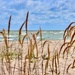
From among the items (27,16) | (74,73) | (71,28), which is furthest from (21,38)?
(74,73)

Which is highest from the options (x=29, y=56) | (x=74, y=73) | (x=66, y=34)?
(x=66, y=34)

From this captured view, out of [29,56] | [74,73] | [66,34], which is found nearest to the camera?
[29,56]

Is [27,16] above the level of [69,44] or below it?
above

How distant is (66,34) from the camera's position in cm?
209

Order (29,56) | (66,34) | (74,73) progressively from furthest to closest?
(74,73) → (66,34) → (29,56)

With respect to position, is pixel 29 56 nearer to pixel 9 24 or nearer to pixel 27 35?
pixel 27 35

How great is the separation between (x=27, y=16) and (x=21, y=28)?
11 centimetres

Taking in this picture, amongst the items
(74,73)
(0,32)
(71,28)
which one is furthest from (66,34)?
(74,73)

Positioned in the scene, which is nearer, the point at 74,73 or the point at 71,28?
the point at 71,28

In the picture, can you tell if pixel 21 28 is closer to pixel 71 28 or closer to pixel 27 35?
pixel 27 35

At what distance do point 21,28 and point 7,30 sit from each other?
0.15 metres

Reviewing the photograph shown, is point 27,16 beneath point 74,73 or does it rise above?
above

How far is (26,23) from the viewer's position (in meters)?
1.98

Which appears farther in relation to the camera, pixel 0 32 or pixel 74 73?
pixel 74 73
